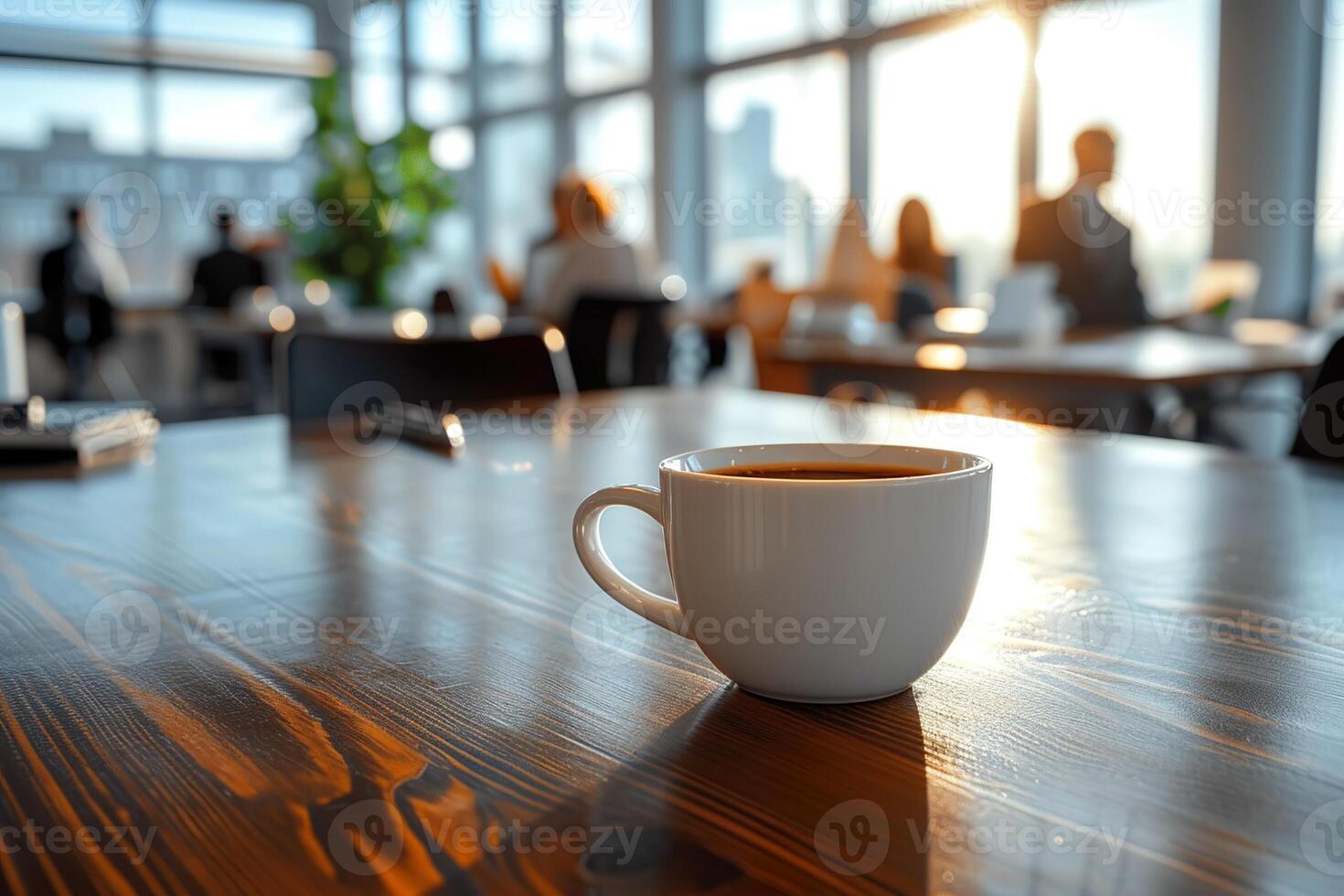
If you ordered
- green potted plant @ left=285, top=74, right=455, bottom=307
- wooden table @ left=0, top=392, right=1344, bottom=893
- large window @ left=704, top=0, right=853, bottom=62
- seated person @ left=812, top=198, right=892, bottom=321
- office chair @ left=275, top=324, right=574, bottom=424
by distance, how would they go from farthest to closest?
green potted plant @ left=285, top=74, right=455, bottom=307 < large window @ left=704, top=0, right=853, bottom=62 < seated person @ left=812, top=198, right=892, bottom=321 < office chair @ left=275, top=324, right=574, bottom=424 < wooden table @ left=0, top=392, right=1344, bottom=893

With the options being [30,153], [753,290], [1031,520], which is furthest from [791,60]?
[1031,520]

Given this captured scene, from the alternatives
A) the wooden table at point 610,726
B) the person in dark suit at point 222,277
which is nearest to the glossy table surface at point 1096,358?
the wooden table at point 610,726

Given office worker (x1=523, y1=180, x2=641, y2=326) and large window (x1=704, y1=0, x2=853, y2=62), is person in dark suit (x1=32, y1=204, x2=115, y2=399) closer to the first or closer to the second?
office worker (x1=523, y1=180, x2=641, y2=326)

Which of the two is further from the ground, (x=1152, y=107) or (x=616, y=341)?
(x=1152, y=107)

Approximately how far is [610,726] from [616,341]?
11.5 feet

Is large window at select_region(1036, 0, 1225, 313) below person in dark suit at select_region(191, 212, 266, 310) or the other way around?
the other way around

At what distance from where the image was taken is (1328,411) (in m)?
1.07

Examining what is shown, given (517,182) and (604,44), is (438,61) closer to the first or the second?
(517,182)

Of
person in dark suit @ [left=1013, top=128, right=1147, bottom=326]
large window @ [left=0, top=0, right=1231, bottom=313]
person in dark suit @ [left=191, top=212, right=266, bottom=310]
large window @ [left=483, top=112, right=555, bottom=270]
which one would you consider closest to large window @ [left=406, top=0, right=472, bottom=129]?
large window @ [left=0, top=0, right=1231, bottom=313]

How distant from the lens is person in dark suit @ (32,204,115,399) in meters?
5.89

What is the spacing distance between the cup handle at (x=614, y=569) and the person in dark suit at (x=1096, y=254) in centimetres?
295

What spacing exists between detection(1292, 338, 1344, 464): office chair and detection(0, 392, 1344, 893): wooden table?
374 mm

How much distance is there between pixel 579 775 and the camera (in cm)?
35

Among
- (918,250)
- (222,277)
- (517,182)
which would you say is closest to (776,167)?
(918,250)
